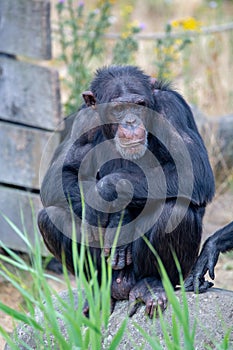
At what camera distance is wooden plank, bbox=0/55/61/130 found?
7180 mm

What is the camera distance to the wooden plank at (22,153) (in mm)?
7172

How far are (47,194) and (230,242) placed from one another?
1235 mm

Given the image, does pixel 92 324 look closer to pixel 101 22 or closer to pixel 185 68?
pixel 101 22

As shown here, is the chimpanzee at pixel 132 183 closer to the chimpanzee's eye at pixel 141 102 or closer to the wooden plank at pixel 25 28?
the chimpanzee's eye at pixel 141 102

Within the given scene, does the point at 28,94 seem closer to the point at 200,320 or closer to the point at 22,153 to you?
the point at 22,153

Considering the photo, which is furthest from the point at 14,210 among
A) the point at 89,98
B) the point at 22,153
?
the point at 89,98

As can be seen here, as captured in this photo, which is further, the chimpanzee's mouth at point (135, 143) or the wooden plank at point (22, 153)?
the wooden plank at point (22, 153)

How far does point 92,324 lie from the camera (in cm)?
322

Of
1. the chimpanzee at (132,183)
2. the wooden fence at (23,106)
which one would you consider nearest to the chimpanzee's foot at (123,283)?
the chimpanzee at (132,183)

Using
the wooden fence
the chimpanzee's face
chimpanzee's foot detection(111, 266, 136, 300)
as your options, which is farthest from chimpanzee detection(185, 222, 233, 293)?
the wooden fence

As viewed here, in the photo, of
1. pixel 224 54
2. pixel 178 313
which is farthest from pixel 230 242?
pixel 224 54

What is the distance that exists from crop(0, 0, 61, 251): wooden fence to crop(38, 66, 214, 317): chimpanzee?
2.05m

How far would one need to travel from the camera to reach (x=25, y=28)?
7.14 m

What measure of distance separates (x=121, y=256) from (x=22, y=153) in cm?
262
